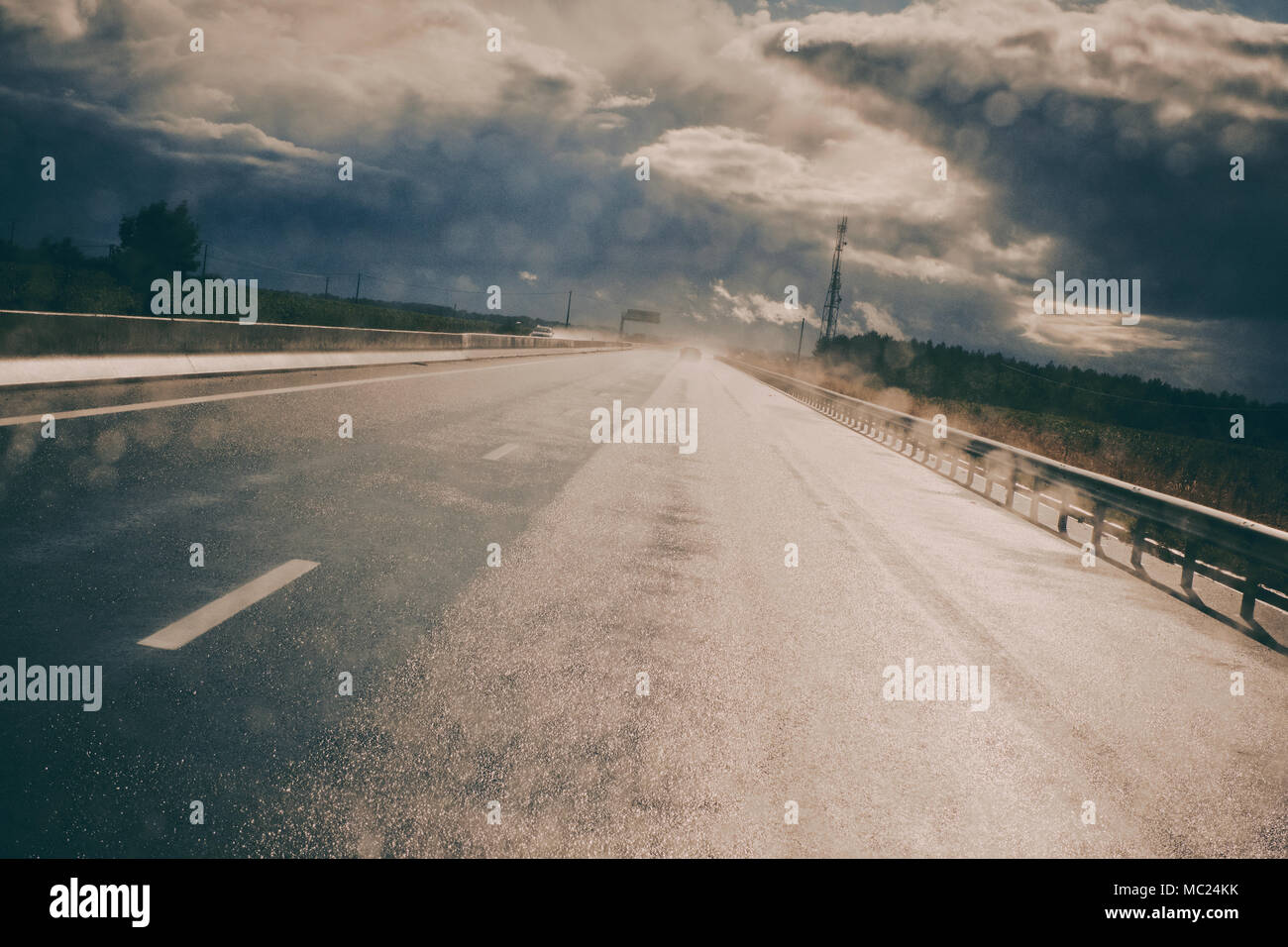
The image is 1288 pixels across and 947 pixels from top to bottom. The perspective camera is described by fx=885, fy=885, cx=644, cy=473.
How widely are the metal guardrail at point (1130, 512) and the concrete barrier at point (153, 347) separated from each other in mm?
13360

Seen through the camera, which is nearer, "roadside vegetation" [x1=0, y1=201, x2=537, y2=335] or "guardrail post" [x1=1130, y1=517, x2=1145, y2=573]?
"guardrail post" [x1=1130, y1=517, x2=1145, y2=573]

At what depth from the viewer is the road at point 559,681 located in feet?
10.7

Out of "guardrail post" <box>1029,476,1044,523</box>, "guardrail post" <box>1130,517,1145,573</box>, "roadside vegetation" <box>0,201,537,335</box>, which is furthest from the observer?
"roadside vegetation" <box>0,201,537,335</box>

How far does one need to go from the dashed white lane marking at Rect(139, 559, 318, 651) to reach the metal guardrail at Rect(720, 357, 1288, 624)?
820 centimetres

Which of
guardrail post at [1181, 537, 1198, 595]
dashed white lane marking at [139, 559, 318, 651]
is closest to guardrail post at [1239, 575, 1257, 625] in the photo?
guardrail post at [1181, 537, 1198, 595]

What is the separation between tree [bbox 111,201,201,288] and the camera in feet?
337

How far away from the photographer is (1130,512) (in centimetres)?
1055

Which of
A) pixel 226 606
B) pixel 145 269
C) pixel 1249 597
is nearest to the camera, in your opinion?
pixel 226 606

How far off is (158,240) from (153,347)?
107m

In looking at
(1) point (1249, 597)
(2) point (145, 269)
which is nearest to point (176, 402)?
(1) point (1249, 597)

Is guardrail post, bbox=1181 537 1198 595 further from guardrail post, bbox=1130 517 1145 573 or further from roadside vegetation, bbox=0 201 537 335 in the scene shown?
roadside vegetation, bbox=0 201 537 335

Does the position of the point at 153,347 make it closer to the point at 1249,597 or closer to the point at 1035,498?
the point at 1035,498

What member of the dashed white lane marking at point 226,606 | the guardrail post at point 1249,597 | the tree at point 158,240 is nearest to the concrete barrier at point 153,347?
the dashed white lane marking at point 226,606

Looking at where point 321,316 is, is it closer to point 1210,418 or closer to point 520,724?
point 520,724
